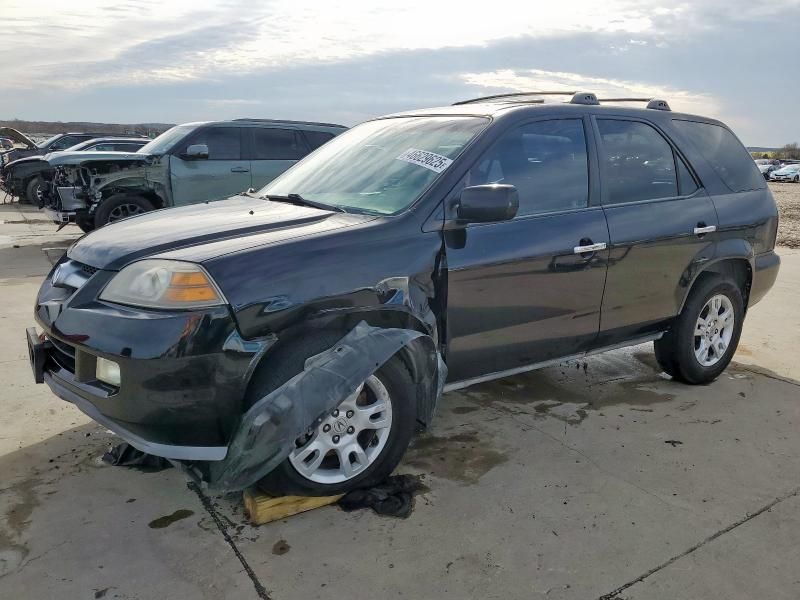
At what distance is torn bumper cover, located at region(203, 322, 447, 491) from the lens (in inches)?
103

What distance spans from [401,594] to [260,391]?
93 cm

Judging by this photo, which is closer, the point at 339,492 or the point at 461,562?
the point at 461,562

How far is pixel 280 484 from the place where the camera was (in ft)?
9.28

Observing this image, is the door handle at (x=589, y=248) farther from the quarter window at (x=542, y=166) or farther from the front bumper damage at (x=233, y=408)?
the front bumper damage at (x=233, y=408)

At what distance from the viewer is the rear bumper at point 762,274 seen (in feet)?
15.4

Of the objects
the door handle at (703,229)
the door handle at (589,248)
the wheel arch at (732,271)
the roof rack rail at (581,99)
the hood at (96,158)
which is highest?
the roof rack rail at (581,99)

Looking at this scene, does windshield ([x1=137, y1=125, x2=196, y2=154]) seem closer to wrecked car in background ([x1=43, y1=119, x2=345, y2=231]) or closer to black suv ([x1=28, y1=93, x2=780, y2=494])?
wrecked car in background ([x1=43, y1=119, x2=345, y2=231])

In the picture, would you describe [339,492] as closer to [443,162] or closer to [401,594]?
[401,594]

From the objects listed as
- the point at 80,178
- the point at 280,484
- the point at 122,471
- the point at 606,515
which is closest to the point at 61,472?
the point at 122,471

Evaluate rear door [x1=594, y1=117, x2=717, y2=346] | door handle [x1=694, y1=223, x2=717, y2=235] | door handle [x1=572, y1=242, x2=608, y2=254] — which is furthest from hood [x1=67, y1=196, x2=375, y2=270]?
door handle [x1=694, y1=223, x2=717, y2=235]

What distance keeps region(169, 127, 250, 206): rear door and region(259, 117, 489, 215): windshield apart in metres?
5.63

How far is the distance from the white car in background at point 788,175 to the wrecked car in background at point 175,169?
124ft

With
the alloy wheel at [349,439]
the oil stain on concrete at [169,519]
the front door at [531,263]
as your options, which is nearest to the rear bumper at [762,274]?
the front door at [531,263]

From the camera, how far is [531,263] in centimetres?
346
